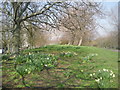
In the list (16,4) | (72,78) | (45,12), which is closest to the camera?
(72,78)

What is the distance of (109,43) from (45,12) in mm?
14557

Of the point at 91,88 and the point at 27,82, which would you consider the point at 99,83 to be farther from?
the point at 27,82

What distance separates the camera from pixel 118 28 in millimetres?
14906

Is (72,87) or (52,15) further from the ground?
(52,15)

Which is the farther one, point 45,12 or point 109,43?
point 109,43

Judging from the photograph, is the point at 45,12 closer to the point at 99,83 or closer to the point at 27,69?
the point at 27,69

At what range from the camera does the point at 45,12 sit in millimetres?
6773

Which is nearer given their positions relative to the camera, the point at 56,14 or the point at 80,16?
the point at 80,16

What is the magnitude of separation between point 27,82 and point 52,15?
521cm

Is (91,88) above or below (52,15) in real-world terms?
below

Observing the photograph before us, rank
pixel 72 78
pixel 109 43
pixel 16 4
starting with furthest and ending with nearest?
pixel 109 43, pixel 16 4, pixel 72 78

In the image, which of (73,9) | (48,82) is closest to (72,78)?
(48,82)

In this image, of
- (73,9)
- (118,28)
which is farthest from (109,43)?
(73,9)

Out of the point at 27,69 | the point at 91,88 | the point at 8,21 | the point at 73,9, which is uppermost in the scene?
the point at 73,9
